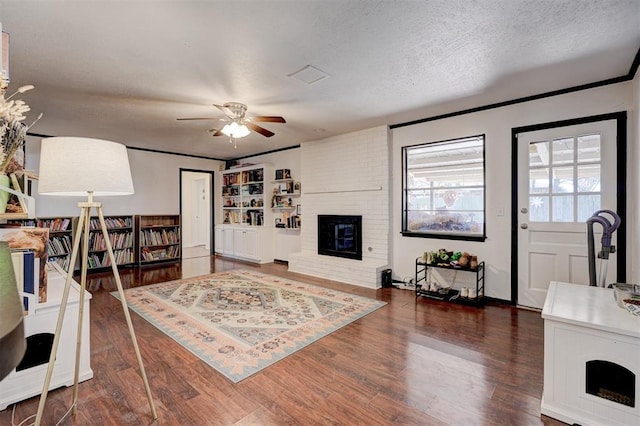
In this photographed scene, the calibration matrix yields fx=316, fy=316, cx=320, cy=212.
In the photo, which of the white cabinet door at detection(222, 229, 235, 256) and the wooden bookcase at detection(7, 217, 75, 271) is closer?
the wooden bookcase at detection(7, 217, 75, 271)

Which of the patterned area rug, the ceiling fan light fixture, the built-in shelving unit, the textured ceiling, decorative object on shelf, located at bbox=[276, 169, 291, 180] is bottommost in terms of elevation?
the patterned area rug

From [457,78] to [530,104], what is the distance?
46.3 inches

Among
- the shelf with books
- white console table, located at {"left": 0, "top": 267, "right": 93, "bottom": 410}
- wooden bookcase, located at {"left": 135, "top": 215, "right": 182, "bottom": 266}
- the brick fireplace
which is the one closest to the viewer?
white console table, located at {"left": 0, "top": 267, "right": 93, "bottom": 410}

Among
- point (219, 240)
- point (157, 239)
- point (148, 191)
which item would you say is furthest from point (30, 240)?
point (219, 240)

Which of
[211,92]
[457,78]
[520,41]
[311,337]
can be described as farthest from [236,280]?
[520,41]

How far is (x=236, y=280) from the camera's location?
4828mm

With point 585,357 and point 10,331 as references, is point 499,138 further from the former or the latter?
point 10,331

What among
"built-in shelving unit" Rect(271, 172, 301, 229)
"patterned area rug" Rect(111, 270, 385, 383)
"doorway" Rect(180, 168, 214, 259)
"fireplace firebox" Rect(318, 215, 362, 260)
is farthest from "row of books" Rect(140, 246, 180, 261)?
"fireplace firebox" Rect(318, 215, 362, 260)

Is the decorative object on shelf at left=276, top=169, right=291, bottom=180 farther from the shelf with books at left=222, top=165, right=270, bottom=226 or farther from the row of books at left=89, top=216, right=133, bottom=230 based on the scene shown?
the row of books at left=89, top=216, right=133, bottom=230

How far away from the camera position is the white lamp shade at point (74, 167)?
1.61 meters

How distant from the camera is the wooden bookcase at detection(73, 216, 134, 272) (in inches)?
220

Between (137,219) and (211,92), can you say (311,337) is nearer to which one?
(211,92)

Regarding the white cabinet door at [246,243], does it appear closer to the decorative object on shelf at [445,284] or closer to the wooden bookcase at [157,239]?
the wooden bookcase at [157,239]

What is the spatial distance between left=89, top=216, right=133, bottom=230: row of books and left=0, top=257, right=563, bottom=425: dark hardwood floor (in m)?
3.13
